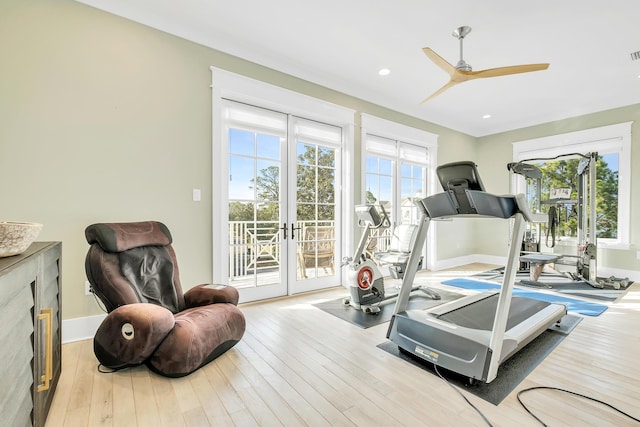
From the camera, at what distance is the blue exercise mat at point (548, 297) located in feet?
10.9

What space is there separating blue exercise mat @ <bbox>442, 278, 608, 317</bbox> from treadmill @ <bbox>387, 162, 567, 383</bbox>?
1.12 meters

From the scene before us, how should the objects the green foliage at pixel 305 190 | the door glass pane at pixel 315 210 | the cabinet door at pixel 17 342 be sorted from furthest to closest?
the door glass pane at pixel 315 210 < the green foliage at pixel 305 190 < the cabinet door at pixel 17 342

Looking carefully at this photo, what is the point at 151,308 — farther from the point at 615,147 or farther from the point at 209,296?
the point at 615,147

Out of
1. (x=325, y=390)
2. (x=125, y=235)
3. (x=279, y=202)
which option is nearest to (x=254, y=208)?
(x=279, y=202)

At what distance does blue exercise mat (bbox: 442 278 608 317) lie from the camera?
333cm

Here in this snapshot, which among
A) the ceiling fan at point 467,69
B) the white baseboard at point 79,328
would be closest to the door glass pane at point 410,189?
the ceiling fan at point 467,69

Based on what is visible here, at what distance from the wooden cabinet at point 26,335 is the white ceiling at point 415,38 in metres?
2.50

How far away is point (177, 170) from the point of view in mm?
3062

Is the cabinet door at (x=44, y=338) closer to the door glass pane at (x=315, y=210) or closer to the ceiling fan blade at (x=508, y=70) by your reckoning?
the door glass pane at (x=315, y=210)

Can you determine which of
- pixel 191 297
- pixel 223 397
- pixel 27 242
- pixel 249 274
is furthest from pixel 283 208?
pixel 27 242

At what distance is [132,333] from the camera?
190 cm

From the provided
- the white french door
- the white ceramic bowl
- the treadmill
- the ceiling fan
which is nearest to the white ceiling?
the ceiling fan

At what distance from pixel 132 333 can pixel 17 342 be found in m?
0.76

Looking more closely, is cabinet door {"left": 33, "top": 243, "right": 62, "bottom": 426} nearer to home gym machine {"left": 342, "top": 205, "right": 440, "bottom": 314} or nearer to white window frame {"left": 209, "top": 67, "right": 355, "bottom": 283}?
white window frame {"left": 209, "top": 67, "right": 355, "bottom": 283}
